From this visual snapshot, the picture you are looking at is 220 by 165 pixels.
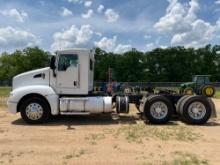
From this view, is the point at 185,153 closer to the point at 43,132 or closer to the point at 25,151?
the point at 25,151

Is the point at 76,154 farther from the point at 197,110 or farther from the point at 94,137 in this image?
the point at 197,110

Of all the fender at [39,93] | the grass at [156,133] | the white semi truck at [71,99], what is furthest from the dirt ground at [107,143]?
the fender at [39,93]

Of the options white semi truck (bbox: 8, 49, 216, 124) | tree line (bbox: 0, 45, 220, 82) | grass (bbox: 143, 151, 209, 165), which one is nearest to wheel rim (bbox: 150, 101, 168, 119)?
white semi truck (bbox: 8, 49, 216, 124)

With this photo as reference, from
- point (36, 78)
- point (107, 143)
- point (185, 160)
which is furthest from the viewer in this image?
point (36, 78)

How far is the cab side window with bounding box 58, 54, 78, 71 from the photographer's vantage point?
13.2m

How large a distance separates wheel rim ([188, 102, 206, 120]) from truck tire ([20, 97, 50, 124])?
5.10 metres

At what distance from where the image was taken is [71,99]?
1316 centimetres

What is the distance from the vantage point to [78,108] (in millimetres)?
13141

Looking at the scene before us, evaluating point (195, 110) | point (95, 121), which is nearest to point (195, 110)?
point (195, 110)

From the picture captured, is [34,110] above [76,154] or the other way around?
above

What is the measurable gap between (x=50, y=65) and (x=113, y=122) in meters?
3.10

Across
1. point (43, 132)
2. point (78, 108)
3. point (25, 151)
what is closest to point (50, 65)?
point (78, 108)

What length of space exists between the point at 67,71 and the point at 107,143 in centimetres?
460

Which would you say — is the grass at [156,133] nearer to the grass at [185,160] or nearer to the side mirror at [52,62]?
the grass at [185,160]
